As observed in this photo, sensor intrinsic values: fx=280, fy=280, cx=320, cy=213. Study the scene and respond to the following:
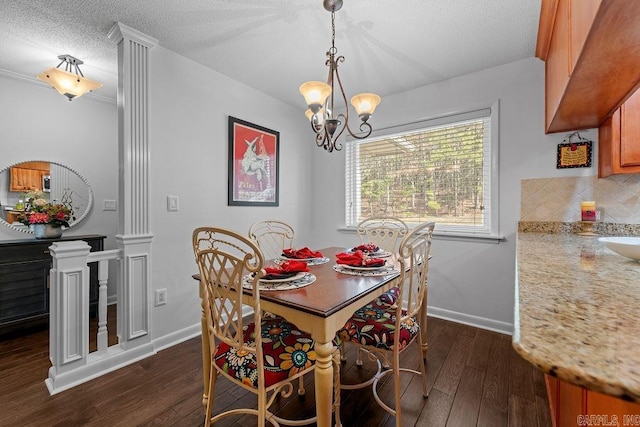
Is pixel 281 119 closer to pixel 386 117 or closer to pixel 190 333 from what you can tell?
pixel 386 117

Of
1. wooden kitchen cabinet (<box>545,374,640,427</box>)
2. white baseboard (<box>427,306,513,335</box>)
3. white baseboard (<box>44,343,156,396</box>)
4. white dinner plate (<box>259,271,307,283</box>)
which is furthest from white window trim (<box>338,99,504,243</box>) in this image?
white baseboard (<box>44,343,156,396</box>)

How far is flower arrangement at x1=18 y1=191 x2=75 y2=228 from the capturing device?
2656 millimetres

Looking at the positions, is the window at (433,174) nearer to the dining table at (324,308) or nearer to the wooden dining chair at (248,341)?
the dining table at (324,308)

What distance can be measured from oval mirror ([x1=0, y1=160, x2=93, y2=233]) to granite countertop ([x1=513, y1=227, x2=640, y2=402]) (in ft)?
12.9


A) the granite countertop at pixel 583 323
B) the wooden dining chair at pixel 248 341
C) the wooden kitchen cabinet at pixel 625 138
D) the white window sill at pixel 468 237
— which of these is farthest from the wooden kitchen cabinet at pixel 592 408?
the white window sill at pixel 468 237

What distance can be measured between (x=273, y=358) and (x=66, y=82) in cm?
258

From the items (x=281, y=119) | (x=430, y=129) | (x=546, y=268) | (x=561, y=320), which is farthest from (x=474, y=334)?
(x=281, y=119)

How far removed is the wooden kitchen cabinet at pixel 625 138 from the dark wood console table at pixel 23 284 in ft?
14.6

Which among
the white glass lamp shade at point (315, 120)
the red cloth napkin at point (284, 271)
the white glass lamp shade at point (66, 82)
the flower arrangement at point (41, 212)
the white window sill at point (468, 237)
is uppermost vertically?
the white glass lamp shade at point (66, 82)

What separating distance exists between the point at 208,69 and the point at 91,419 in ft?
8.61

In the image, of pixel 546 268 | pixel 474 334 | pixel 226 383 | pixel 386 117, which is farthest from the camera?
pixel 386 117

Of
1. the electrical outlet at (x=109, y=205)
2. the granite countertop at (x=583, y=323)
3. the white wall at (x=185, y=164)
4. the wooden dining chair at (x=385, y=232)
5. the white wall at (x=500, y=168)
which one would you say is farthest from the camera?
the electrical outlet at (x=109, y=205)

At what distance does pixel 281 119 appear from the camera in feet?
10.8

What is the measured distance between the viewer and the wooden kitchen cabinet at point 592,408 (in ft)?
1.62
